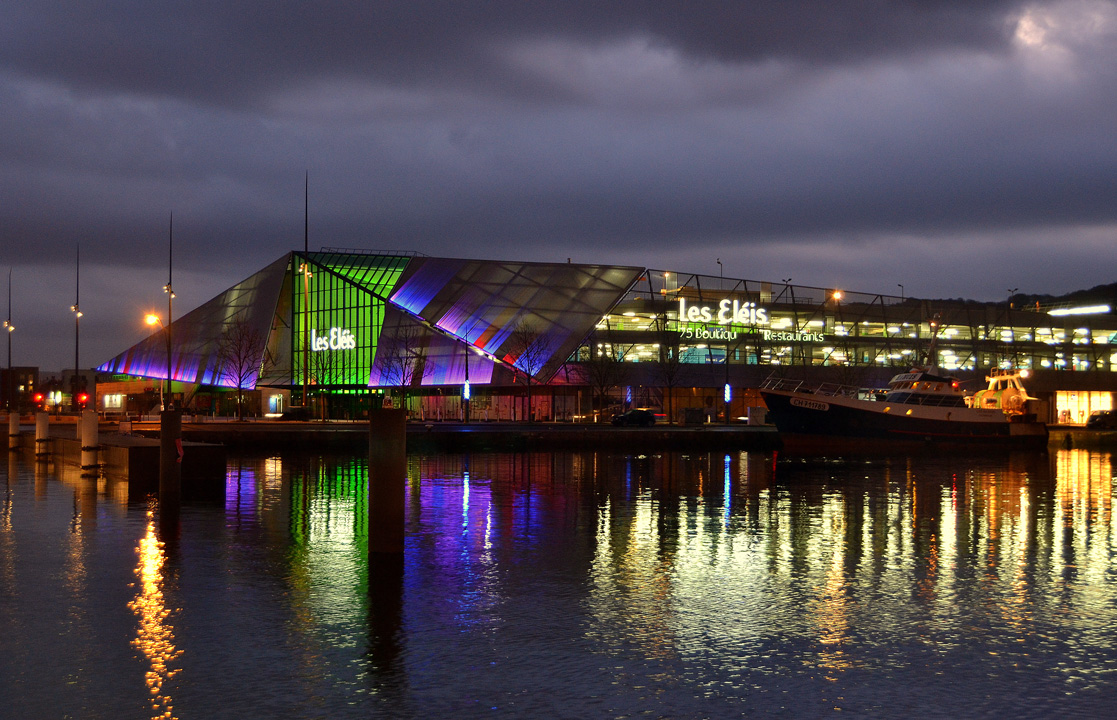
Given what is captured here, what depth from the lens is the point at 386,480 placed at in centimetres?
1856

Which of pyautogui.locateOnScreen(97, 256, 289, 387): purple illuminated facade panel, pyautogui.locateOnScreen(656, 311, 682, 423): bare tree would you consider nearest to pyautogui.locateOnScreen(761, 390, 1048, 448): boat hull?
pyautogui.locateOnScreen(656, 311, 682, 423): bare tree

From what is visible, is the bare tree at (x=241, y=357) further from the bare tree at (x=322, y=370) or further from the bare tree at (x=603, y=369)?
the bare tree at (x=603, y=369)

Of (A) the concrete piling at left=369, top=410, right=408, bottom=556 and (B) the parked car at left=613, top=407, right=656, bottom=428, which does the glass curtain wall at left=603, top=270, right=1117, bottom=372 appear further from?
(A) the concrete piling at left=369, top=410, right=408, bottom=556

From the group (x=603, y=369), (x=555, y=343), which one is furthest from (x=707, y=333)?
(x=555, y=343)

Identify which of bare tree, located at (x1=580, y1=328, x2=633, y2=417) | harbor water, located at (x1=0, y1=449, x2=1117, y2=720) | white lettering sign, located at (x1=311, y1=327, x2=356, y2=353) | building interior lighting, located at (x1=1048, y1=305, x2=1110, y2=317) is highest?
building interior lighting, located at (x1=1048, y1=305, x2=1110, y2=317)

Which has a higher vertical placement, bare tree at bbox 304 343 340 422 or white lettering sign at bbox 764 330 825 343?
white lettering sign at bbox 764 330 825 343

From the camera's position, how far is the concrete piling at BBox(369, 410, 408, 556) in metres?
18.5

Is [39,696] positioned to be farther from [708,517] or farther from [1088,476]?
[1088,476]

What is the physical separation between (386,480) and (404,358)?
72685 millimetres

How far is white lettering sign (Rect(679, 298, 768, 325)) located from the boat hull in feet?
118

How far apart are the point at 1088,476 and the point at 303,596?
112 ft

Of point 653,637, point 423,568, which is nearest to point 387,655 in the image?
point 653,637

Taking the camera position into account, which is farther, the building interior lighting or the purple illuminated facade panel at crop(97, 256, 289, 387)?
the building interior lighting

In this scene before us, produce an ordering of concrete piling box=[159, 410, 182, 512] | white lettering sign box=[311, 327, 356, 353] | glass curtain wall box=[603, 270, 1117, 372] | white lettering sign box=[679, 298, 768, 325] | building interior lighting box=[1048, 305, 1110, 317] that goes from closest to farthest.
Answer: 1. concrete piling box=[159, 410, 182, 512]
2. glass curtain wall box=[603, 270, 1117, 372]
3. white lettering sign box=[679, 298, 768, 325]
4. white lettering sign box=[311, 327, 356, 353]
5. building interior lighting box=[1048, 305, 1110, 317]
